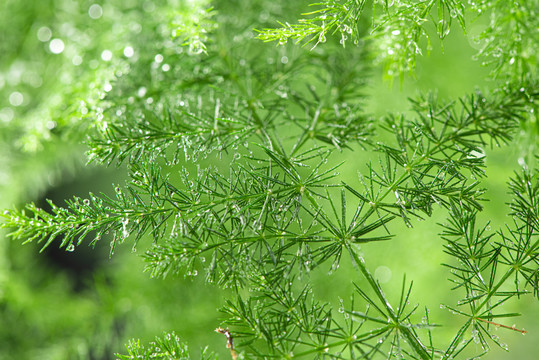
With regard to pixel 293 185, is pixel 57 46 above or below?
above

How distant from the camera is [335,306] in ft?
1.67

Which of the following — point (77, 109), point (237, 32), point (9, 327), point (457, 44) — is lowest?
point (9, 327)

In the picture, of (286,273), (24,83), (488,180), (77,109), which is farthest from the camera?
(24,83)

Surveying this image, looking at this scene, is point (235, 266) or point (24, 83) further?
point (24, 83)

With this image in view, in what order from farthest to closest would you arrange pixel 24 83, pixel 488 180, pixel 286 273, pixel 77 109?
pixel 24 83
pixel 488 180
pixel 77 109
pixel 286 273

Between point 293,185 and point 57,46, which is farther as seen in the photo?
point 57,46

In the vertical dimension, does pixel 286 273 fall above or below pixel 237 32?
below

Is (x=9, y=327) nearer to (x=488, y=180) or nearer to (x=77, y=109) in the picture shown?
(x=77, y=109)

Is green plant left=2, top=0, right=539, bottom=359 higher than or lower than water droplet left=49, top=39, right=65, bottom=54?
lower

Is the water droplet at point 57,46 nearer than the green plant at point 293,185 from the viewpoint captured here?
No

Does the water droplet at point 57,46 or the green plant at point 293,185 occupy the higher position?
the water droplet at point 57,46

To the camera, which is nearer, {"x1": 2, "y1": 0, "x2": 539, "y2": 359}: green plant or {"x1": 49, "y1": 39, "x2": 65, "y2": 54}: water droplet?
{"x1": 2, "y1": 0, "x2": 539, "y2": 359}: green plant

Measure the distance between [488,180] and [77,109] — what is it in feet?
1.32

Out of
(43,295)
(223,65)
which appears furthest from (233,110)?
(43,295)
